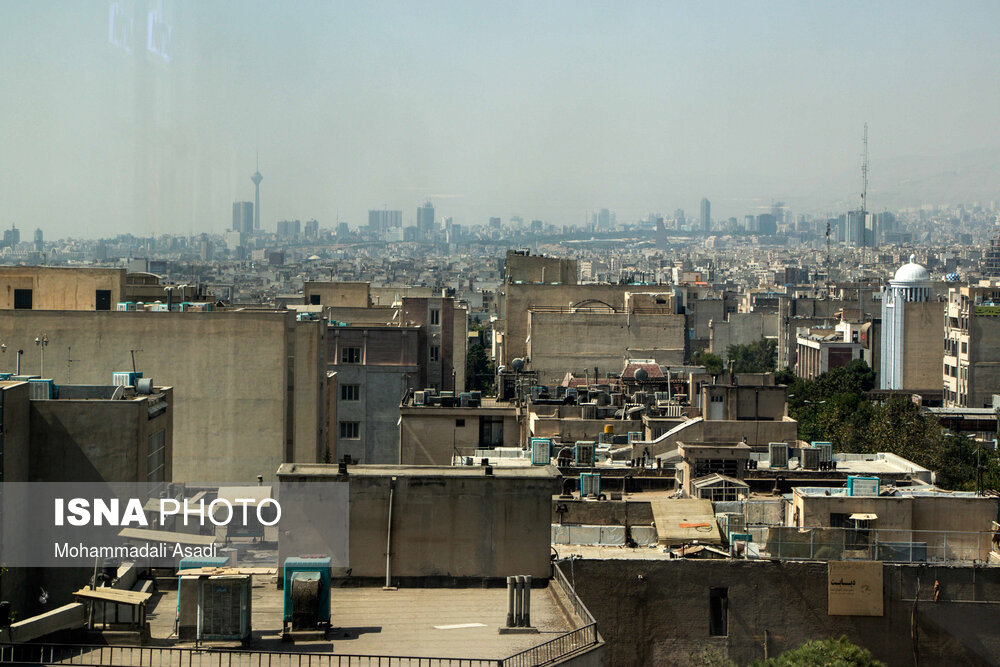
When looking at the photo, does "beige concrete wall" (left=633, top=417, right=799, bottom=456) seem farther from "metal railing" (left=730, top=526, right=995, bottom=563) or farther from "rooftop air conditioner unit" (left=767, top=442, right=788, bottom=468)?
"metal railing" (left=730, top=526, right=995, bottom=563)

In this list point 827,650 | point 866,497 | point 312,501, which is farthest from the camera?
point 866,497

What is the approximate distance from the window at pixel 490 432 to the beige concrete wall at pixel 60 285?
6404 mm

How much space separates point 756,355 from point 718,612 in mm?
58924

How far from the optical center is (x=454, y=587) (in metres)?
8.82

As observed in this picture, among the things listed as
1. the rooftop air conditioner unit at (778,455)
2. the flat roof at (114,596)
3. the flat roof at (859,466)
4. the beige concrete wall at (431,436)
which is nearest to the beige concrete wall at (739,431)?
the flat roof at (859,466)

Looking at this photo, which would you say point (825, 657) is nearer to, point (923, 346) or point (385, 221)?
point (923, 346)

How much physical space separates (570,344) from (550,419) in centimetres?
1579

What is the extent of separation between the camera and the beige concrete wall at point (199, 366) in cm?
1894

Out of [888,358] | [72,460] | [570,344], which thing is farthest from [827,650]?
[888,358]

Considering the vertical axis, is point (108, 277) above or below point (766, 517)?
above

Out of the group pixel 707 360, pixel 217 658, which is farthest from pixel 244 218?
pixel 217 658

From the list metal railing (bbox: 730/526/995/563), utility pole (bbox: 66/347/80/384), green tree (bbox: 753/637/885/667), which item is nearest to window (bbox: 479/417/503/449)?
utility pole (bbox: 66/347/80/384)

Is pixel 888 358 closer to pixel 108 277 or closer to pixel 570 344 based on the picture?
pixel 570 344

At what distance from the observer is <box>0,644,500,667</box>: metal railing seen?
6879 millimetres
